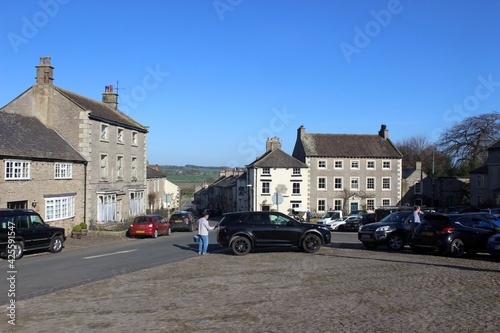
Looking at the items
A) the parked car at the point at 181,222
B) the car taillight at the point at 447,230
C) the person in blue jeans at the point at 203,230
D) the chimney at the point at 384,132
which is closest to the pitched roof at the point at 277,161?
the chimney at the point at 384,132

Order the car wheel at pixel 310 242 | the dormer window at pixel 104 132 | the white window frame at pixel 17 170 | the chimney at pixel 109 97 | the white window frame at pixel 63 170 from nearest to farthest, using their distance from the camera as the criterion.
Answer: the car wheel at pixel 310 242
the white window frame at pixel 17 170
the white window frame at pixel 63 170
the dormer window at pixel 104 132
the chimney at pixel 109 97

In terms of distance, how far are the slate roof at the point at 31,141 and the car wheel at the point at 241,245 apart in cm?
1339

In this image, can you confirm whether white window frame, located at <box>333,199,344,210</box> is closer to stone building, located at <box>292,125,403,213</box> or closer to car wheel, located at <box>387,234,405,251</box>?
stone building, located at <box>292,125,403,213</box>

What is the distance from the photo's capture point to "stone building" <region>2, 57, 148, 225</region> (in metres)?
32.7

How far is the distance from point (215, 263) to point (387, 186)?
48677mm

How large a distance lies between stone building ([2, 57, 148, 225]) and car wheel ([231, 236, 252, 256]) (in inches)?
700

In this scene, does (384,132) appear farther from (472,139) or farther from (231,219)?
(231,219)

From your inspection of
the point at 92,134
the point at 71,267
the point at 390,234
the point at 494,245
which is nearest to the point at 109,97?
the point at 92,134

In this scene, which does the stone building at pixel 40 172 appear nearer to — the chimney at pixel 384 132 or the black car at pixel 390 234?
the black car at pixel 390 234

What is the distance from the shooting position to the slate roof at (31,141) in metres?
25.4

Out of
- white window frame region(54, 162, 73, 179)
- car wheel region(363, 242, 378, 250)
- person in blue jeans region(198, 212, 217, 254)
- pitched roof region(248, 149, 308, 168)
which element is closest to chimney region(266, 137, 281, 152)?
pitched roof region(248, 149, 308, 168)

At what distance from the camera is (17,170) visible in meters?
25.1

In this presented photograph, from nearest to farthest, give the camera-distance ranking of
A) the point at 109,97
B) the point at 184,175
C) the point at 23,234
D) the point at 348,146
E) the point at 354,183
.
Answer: the point at 23,234
the point at 109,97
the point at 354,183
the point at 348,146
the point at 184,175

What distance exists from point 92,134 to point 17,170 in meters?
8.55
